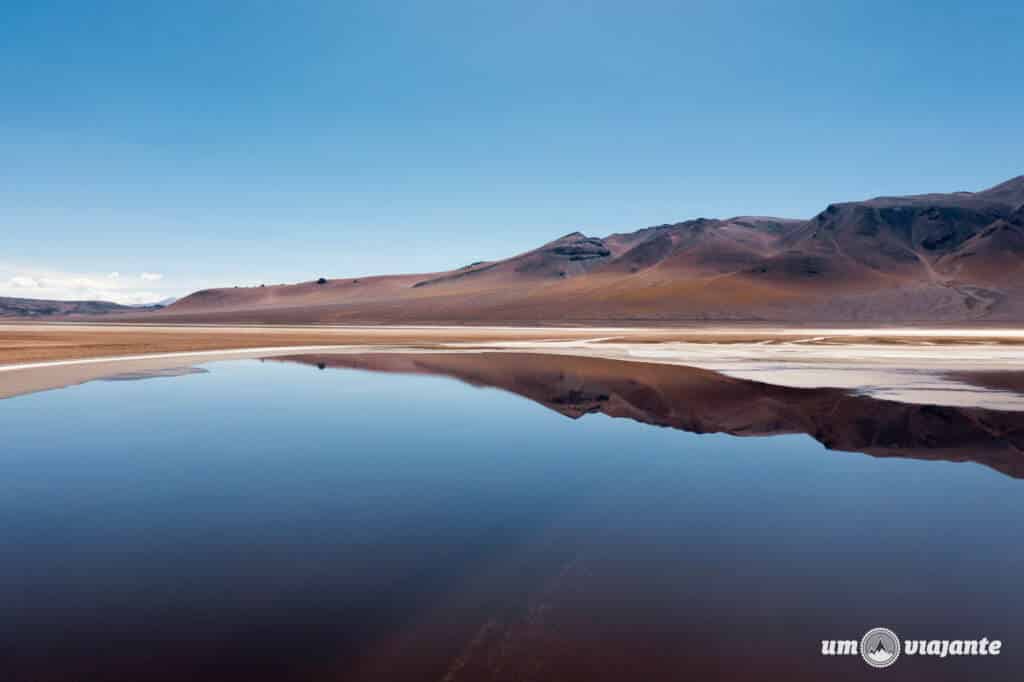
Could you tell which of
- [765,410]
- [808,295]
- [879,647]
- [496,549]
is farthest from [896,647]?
[808,295]

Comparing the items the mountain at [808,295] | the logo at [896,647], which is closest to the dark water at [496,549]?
the logo at [896,647]

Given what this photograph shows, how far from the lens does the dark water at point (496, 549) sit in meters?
5.24

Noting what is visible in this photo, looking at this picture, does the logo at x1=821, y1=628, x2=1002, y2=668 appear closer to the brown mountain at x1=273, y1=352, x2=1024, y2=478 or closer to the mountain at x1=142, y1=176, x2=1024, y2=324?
the brown mountain at x1=273, y1=352, x2=1024, y2=478

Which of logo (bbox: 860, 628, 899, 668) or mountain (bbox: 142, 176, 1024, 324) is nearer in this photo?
logo (bbox: 860, 628, 899, 668)

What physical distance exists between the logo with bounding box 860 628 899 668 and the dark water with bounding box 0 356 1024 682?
14 centimetres

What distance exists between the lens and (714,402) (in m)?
20.4

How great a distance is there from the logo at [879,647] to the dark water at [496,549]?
14 centimetres

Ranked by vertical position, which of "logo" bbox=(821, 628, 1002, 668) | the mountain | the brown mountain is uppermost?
the mountain

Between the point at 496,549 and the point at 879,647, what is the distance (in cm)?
389

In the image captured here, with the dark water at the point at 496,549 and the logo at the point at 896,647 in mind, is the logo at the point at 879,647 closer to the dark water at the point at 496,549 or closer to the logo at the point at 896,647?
the logo at the point at 896,647

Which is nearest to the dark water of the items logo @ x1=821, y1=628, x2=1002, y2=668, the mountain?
logo @ x1=821, y1=628, x2=1002, y2=668

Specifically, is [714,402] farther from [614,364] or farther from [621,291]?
[621,291]

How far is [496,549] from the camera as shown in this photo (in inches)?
299

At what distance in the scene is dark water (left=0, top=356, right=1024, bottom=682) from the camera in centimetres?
524
